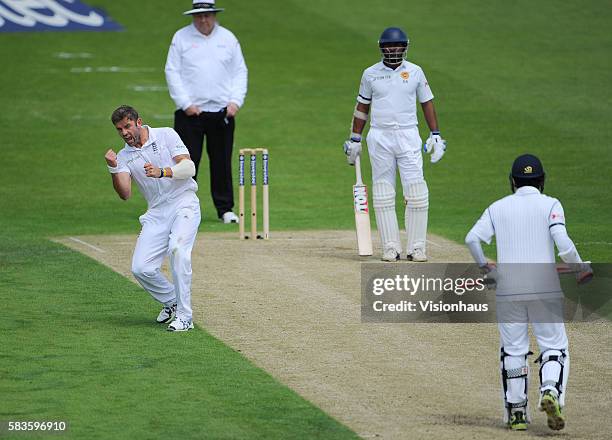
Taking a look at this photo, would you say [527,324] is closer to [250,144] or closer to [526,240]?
[526,240]

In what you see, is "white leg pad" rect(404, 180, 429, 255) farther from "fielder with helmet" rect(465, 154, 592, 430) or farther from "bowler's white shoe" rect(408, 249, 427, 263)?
"fielder with helmet" rect(465, 154, 592, 430)

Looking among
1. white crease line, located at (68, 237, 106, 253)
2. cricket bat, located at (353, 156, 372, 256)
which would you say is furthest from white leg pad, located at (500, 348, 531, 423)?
white crease line, located at (68, 237, 106, 253)

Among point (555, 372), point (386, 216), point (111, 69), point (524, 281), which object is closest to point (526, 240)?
point (524, 281)

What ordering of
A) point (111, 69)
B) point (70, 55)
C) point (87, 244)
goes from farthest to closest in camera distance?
point (70, 55) < point (111, 69) < point (87, 244)

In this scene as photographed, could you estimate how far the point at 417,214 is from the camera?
13906mm

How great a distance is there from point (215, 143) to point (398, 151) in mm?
3632

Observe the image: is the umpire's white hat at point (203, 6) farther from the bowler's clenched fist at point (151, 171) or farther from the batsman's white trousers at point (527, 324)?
the batsman's white trousers at point (527, 324)

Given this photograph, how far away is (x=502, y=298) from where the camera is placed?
8258 mm

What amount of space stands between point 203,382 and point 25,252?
5814 millimetres

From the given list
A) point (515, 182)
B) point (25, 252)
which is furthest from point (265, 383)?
point (25, 252)

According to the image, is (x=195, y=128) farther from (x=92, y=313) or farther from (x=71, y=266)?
(x=92, y=313)

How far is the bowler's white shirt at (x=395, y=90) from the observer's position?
545 inches

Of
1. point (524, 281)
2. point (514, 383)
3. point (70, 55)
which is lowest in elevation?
point (514, 383)

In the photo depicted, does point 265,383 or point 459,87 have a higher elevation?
point 459,87
